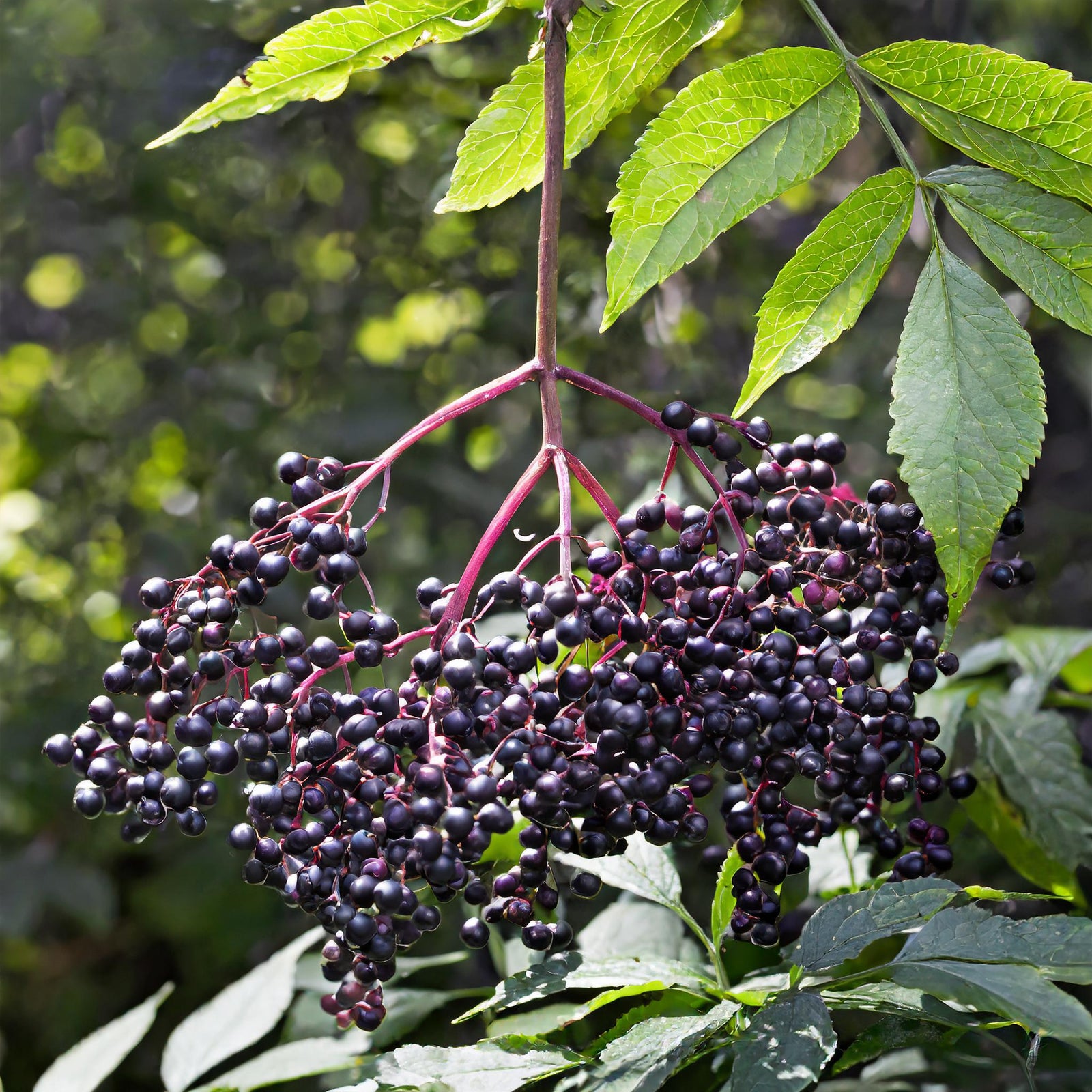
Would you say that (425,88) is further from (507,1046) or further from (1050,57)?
(507,1046)

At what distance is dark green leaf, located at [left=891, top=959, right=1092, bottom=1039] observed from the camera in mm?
633

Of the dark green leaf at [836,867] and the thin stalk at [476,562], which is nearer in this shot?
the thin stalk at [476,562]

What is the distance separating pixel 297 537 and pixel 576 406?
1219 mm

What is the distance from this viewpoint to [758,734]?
2.55ft

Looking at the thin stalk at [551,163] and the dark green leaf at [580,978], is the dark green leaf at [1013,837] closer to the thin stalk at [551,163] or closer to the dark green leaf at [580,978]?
the dark green leaf at [580,978]

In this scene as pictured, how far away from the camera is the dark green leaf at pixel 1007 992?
633mm

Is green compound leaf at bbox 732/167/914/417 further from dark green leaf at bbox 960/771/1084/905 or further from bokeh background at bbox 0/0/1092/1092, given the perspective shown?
bokeh background at bbox 0/0/1092/1092

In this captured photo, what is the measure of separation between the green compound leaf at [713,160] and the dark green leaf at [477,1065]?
1.71 feet

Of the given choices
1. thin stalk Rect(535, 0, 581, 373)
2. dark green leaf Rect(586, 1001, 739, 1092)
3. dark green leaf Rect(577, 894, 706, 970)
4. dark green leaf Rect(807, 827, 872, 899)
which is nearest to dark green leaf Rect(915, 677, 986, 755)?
dark green leaf Rect(807, 827, 872, 899)

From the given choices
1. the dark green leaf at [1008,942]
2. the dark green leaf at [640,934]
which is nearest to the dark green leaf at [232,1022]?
the dark green leaf at [640,934]

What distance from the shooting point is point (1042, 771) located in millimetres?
1162

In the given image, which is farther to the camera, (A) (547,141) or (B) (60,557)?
(B) (60,557)

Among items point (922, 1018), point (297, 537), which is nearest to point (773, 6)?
point (297, 537)

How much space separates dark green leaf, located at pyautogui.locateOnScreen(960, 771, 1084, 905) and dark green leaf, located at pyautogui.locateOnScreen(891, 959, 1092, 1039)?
473 mm
